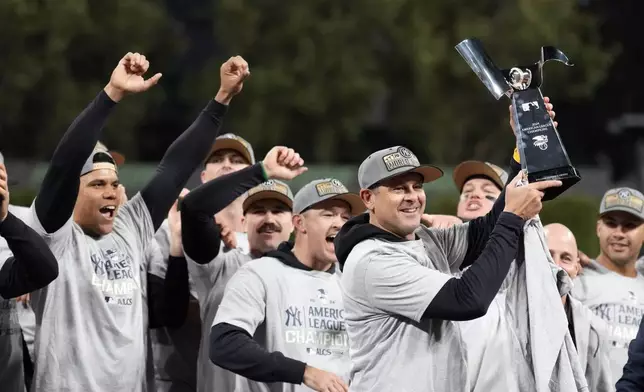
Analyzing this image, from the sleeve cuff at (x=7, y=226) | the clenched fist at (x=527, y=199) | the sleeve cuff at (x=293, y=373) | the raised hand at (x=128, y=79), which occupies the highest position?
the raised hand at (x=128, y=79)

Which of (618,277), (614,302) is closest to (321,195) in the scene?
(614,302)

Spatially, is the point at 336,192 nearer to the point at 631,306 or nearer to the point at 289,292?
the point at 289,292

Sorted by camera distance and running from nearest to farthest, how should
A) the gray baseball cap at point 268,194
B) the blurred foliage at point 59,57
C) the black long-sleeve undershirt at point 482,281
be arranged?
the black long-sleeve undershirt at point 482,281, the gray baseball cap at point 268,194, the blurred foliage at point 59,57

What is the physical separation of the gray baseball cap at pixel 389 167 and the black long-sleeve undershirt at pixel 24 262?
54.4 inches

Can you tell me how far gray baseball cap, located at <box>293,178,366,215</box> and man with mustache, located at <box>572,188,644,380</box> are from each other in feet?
6.13

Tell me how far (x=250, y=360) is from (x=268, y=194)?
129cm

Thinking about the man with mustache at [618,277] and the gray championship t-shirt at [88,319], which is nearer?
the gray championship t-shirt at [88,319]

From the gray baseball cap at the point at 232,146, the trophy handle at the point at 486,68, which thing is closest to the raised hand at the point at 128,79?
the trophy handle at the point at 486,68

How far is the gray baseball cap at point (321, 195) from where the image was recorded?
547 centimetres

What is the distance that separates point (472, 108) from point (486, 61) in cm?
1529

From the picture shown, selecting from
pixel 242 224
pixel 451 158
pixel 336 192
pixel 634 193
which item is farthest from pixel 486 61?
pixel 451 158

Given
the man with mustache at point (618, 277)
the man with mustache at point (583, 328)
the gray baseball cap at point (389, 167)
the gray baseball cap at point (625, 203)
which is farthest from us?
the gray baseball cap at point (625, 203)

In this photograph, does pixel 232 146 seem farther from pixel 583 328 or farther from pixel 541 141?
pixel 541 141

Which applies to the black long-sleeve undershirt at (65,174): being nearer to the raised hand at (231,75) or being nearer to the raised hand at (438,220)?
the raised hand at (231,75)
